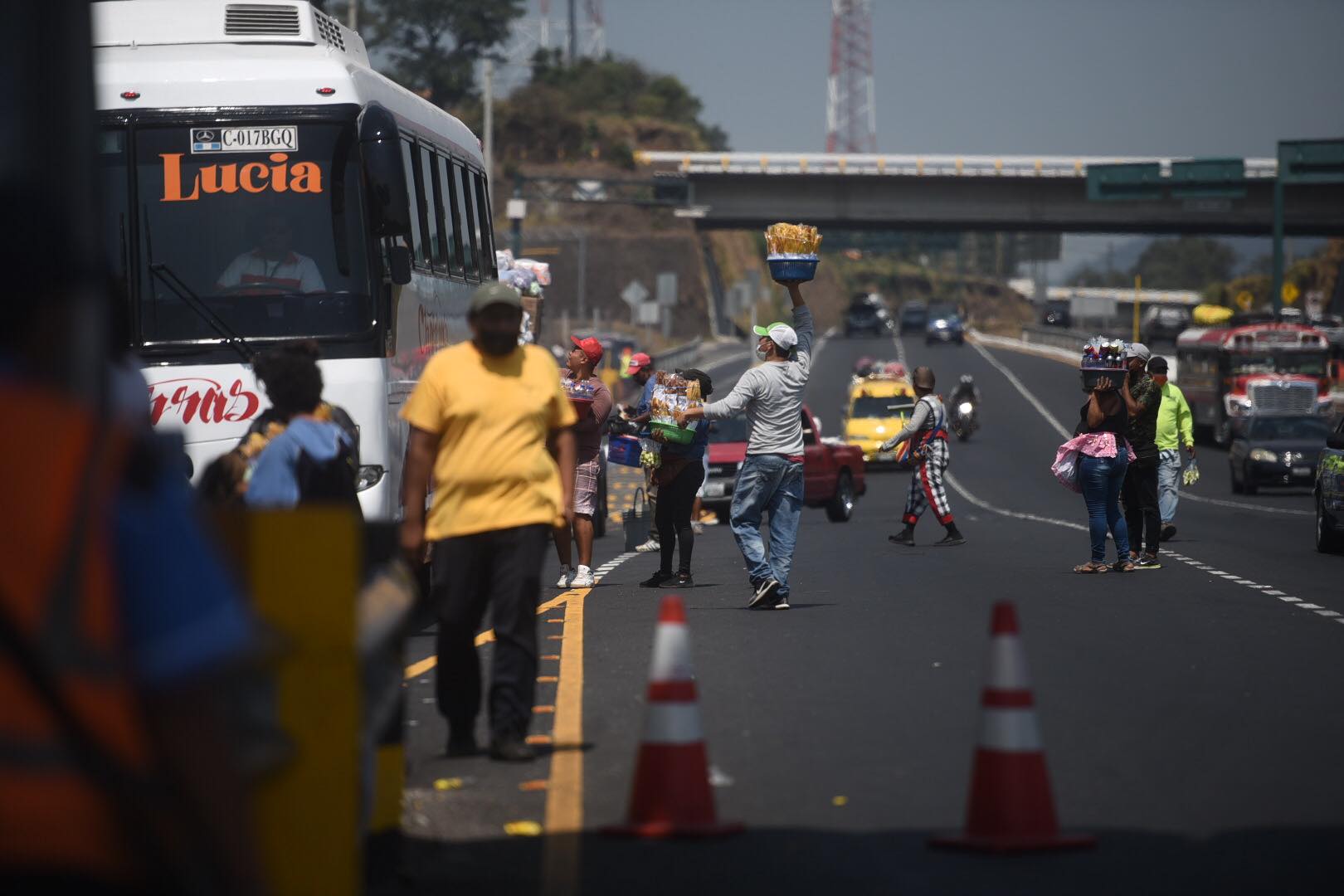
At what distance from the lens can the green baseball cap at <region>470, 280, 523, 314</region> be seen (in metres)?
8.02

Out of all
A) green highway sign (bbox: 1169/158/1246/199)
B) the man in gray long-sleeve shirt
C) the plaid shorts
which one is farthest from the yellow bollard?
green highway sign (bbox: 1169/158/1246/199)

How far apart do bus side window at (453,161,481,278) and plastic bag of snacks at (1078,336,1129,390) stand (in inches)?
214

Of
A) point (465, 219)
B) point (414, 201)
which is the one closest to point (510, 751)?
point (414, 201)

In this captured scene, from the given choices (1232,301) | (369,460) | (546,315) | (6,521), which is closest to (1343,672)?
(369,460)

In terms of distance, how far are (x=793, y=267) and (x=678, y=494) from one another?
249 cm

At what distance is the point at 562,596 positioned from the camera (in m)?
15.1

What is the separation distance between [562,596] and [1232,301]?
377 feet

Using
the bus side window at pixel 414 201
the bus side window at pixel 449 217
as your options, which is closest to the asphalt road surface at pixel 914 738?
the bus side window at pixel 414 201

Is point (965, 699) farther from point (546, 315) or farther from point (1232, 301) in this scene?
point (1232, 301)

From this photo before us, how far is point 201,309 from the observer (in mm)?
12805

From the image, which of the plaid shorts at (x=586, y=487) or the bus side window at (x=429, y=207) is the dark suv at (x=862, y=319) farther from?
the plaid shorts at (x=586, y=487)

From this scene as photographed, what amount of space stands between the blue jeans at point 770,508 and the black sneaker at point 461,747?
5.45 m

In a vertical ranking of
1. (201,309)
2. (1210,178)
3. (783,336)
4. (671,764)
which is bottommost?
(671,764)

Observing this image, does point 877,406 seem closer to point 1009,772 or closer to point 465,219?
point 465,219
